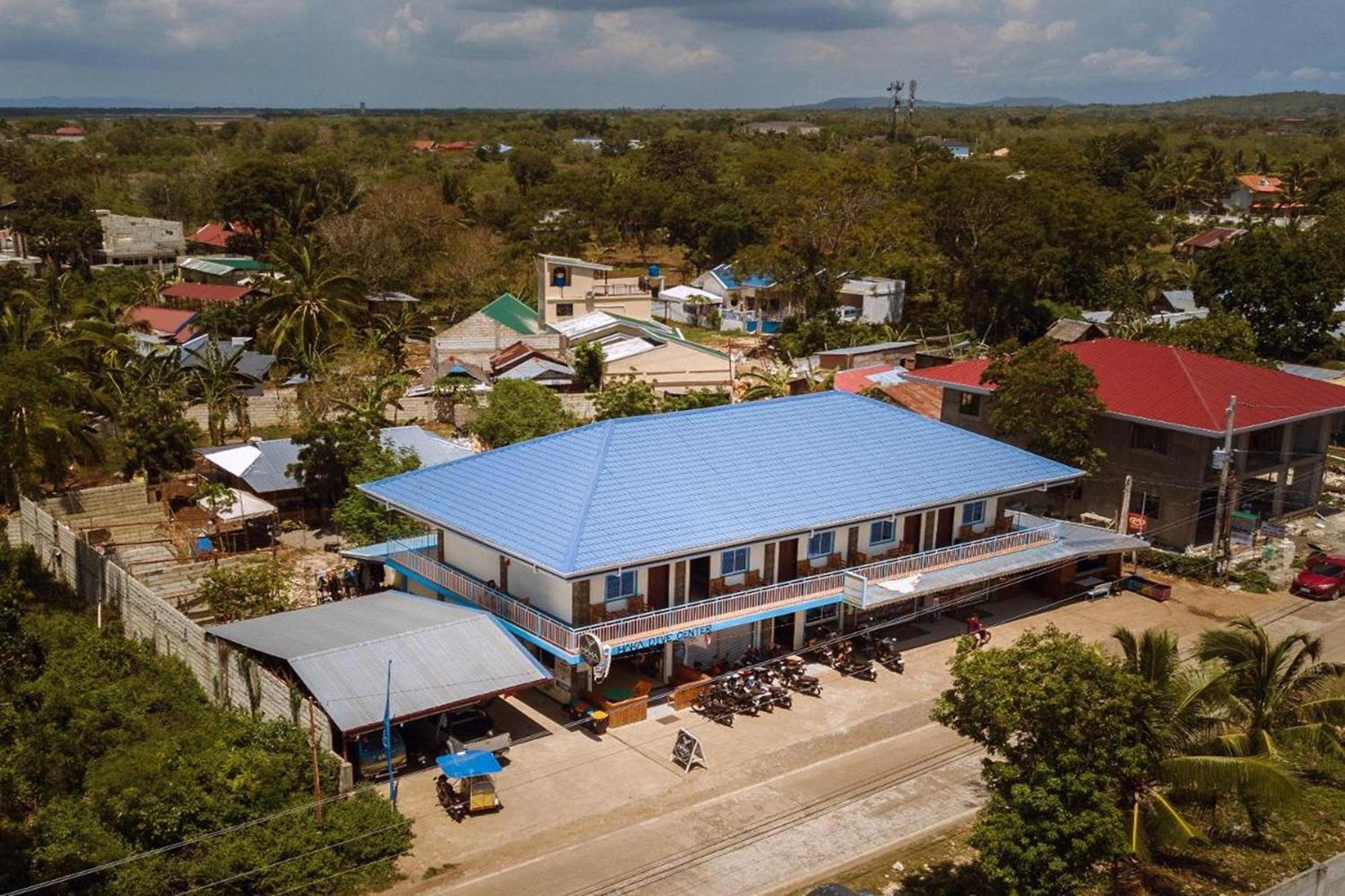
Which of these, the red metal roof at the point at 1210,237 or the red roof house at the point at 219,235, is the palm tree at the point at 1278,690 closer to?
the red metal roof at the point at 1210,237

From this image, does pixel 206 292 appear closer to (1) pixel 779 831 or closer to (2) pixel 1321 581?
(1) pixel 779 831

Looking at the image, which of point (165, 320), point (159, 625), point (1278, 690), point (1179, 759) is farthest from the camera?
point (165, 320)


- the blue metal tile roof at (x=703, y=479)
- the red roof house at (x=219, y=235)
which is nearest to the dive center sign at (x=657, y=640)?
the blue metal tile roof at (x=703, y=479)

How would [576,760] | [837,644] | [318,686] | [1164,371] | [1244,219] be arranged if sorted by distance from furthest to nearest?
1. [1244,219]
2. [1164,371]
3. [837,644]
4. [576,760]
5. [318,686]

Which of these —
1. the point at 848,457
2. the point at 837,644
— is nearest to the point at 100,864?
the point at 837,644

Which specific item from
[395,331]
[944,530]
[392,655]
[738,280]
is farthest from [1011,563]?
[738,280]

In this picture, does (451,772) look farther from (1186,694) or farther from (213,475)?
(213,475)

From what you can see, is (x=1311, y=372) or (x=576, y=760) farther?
(x=1311, y=372)
